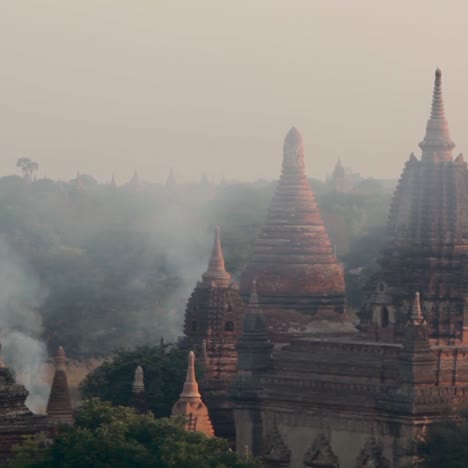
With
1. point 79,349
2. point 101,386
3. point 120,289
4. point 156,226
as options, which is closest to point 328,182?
point 156,226

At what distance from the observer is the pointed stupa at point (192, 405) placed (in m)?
56.4

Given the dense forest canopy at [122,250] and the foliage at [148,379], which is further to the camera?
the dense forest canopy at [122,250]

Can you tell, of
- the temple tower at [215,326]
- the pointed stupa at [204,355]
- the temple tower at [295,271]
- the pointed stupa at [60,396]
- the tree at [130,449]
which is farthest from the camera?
the pointed stupa at [204,355]

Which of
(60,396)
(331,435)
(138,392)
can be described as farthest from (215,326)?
(60,396)

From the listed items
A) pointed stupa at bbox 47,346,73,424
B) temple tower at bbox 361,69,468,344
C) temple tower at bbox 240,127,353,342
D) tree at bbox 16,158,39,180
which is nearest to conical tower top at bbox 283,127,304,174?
temple tower at bbox 240,127,353,342

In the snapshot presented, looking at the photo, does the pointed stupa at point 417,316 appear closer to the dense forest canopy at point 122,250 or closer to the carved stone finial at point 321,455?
the carved stone finial at point 321,455

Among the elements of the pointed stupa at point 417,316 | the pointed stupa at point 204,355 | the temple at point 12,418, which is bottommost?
the temple at point 12,418

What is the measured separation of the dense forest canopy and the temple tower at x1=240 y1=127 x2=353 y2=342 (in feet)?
57.4

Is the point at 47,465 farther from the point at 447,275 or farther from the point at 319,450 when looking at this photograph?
the point at 447,275

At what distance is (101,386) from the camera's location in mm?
62344

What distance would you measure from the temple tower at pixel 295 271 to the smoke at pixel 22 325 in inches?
269

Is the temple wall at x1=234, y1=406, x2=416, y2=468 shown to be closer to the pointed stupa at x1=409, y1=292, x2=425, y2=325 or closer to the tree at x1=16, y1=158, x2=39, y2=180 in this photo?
the pointed stupa at x1=409, y1=292, x2=425, y2=325

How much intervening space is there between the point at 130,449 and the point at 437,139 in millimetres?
12766

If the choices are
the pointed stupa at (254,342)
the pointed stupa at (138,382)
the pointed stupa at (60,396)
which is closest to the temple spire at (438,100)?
the pointed stupa at (254,342)
